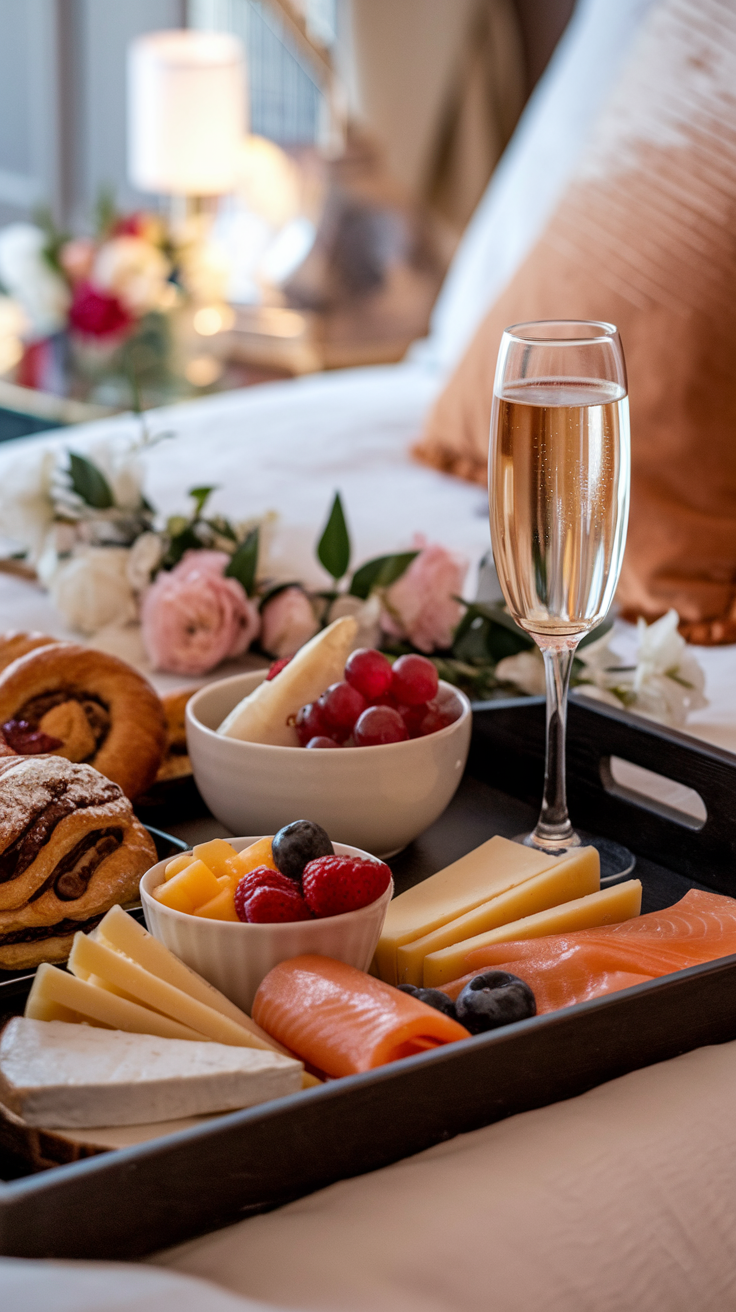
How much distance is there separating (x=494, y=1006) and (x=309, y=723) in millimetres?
291

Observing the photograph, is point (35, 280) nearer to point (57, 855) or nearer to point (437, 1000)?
point (57, 855)

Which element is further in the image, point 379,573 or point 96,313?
point 96,313

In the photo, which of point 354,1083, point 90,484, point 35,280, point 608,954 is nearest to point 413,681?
point 608,954

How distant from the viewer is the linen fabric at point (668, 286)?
1393 millimetres

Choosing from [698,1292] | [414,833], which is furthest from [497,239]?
[698,1292]

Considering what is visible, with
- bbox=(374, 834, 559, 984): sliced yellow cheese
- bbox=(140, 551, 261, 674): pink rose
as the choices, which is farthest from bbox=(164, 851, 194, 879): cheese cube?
bbox=(140, 551, 261, 674): pink rose

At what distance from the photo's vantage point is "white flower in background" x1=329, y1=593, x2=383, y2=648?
3.74ft

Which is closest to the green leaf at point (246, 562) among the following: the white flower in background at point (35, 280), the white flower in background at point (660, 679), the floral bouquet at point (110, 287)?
the white flower in background at point (660, 679)

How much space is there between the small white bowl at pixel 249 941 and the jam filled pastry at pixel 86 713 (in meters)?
0.26

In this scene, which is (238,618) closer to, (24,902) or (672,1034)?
(24,902)

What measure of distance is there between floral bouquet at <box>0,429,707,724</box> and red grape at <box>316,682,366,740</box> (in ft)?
0.92

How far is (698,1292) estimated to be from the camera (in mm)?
531

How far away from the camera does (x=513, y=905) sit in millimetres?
713

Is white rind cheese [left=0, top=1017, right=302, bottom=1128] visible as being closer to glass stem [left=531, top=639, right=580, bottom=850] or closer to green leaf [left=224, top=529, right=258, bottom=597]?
glass stem [left=531, top=639, right=580, bottom=850]
